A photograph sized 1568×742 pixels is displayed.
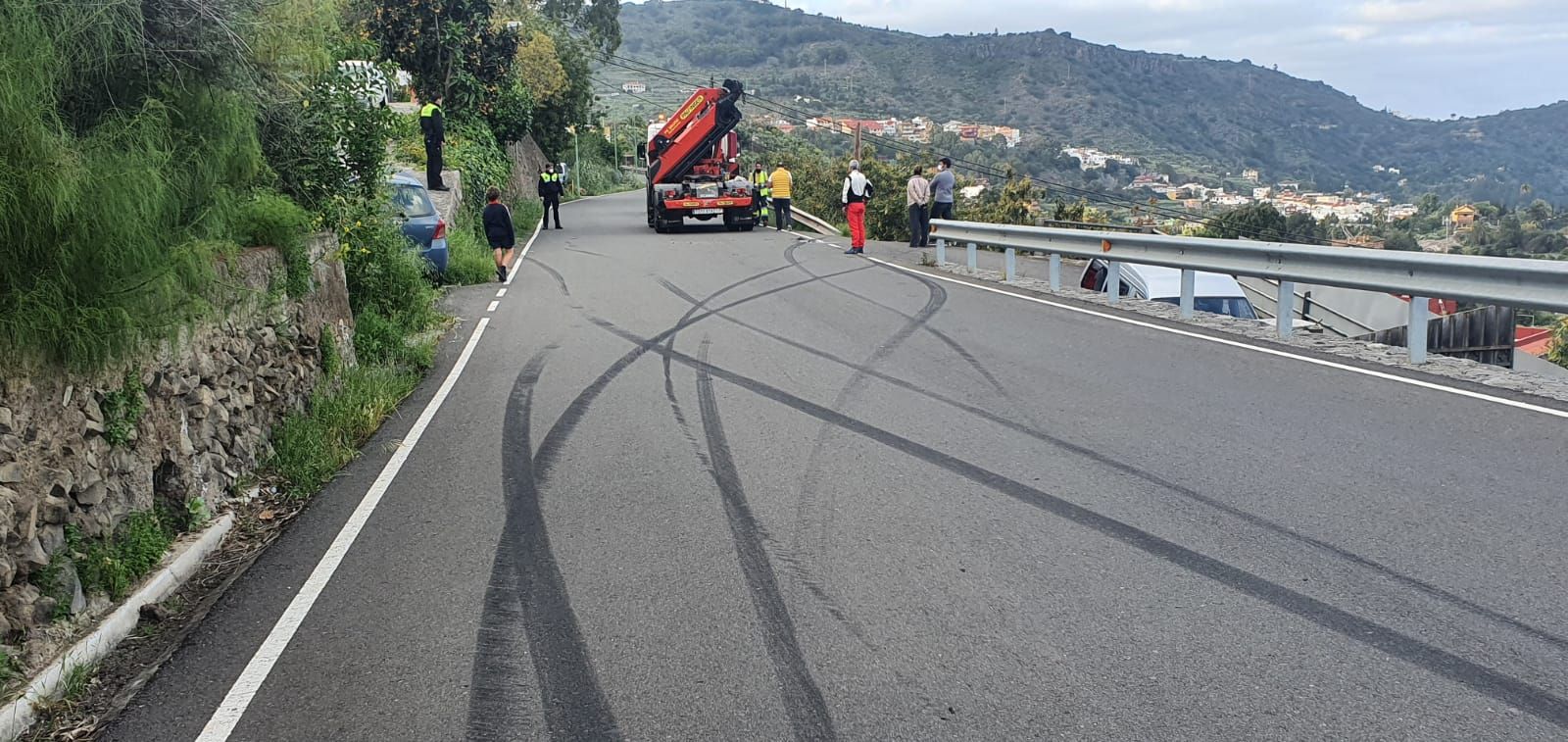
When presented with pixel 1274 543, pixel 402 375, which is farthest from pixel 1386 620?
pixel 402 375

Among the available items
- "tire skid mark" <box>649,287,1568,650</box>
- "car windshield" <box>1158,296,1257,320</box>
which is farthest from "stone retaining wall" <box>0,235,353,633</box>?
"car windshield" <box>1158,296,1257,320</box>

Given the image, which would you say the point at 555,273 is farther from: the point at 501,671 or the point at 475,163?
the point at 501,671

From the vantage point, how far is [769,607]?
484 centimetres

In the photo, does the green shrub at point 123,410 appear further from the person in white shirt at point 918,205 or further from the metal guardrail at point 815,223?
the metal guardrail at point 815,223

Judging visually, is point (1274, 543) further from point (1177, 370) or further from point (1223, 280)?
point (1223, 280)

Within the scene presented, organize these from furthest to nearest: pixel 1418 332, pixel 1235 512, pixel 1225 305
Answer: pixel 1225 305, pixel 1418 332, pixel 1235 512

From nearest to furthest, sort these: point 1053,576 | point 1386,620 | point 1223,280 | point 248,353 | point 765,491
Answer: point 1386,620 → point 1053,576 → point 765,491 → point 248,353 → point 1223,280

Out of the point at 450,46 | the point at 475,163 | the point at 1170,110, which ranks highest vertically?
the point at 1170,110

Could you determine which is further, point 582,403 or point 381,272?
point 381,272

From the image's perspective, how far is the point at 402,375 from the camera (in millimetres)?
10617

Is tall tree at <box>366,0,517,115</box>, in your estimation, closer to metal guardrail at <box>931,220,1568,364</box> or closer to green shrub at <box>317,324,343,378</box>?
metal guardrail at <box>931,220,1568,364</box>

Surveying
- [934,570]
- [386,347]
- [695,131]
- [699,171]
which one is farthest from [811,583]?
[699,171]

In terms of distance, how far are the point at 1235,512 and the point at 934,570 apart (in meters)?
1.69

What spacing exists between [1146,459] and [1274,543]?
4.97ft
